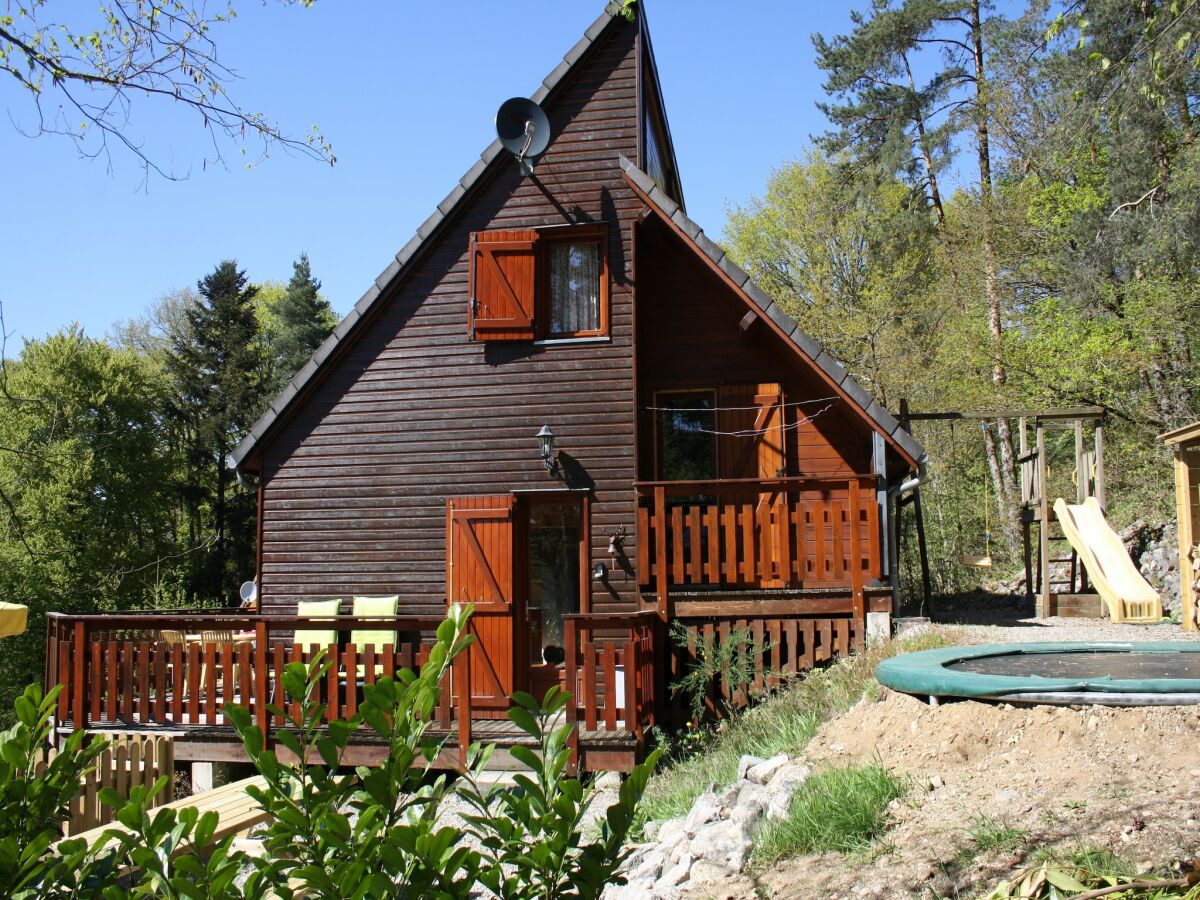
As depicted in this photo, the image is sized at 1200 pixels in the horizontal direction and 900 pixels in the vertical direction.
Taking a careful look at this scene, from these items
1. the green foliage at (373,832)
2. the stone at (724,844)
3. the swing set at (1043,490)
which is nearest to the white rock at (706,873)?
the stone at (724,844)

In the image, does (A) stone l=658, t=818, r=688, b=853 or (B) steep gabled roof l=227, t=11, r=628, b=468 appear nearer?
(A) stone l=658, t=818, r=688, b=853

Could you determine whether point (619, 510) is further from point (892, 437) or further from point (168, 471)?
point (168, 471)

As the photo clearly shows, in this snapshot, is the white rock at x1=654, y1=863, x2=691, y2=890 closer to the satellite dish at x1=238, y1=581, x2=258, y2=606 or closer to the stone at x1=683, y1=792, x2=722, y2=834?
the stone at x1=683, y1=792, x2=722, y2=834

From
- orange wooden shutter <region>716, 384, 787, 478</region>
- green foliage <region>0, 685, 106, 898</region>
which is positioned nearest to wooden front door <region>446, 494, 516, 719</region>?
orange wooden shutter <region>716, 384, 787, 478</region>

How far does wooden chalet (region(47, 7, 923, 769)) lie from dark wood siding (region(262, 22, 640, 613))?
0.02 meters

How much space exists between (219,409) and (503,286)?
2373 centimetres

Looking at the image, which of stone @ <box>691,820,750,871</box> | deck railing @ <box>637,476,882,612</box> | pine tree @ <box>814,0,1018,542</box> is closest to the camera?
stone @ <box>691,820,750,871</box>

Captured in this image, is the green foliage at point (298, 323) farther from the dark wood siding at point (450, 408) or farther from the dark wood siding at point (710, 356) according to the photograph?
the dark wood siding at point (710, 356)

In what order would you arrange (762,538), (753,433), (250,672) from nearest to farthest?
(250,672), (762,538), (753,433)

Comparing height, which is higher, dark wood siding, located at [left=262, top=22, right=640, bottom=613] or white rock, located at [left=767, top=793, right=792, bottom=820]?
dark wood siding, located at [left=262, top=22, right=640, bottom=613]

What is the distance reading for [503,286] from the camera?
12172 mm

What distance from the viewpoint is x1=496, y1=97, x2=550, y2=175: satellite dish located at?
11773 millimetres

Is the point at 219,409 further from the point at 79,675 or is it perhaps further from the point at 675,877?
the point at 675,877

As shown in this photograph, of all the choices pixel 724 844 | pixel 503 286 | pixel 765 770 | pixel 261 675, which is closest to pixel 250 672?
pixel 261 675
